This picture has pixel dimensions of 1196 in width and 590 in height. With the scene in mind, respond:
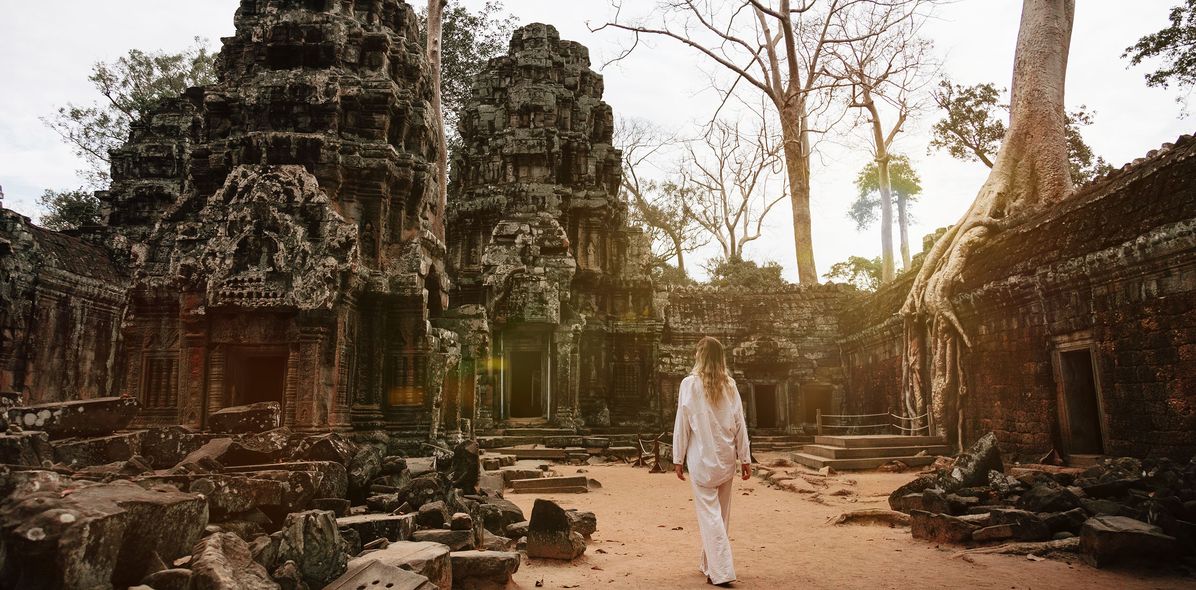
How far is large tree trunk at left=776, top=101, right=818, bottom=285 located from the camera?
2206 centimetres

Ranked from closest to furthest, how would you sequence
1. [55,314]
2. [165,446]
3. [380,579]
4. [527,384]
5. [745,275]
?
[380,579]
[165,446]
[55,314]
[527,384]
[745,275]

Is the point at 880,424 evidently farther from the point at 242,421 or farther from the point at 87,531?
the point at 87,531

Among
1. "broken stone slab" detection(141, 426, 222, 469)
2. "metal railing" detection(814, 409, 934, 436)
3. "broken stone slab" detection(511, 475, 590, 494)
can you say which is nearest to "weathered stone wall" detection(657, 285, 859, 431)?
"metal railing" detection(814, 409, 934, 436)

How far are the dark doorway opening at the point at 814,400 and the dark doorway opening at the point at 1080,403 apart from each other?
33.6 ft

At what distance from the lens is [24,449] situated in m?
4.16

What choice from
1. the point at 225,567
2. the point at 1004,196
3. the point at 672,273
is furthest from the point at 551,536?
the point at 672,273

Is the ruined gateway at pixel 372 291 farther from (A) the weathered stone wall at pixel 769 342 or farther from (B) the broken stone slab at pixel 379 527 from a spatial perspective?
(B) the broken stone slab at pixel 379 527

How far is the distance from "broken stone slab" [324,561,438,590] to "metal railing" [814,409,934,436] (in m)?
11.2

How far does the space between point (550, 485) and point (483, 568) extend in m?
5.84

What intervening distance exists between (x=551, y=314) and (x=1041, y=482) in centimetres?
1187

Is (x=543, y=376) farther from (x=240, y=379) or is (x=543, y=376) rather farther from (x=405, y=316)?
(x=240, y=379)

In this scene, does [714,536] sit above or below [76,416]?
below

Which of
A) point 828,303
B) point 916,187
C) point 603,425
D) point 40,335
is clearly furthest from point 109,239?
point 916,187

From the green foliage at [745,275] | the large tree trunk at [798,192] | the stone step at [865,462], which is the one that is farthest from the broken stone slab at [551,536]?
the green foliage at [745,275]
